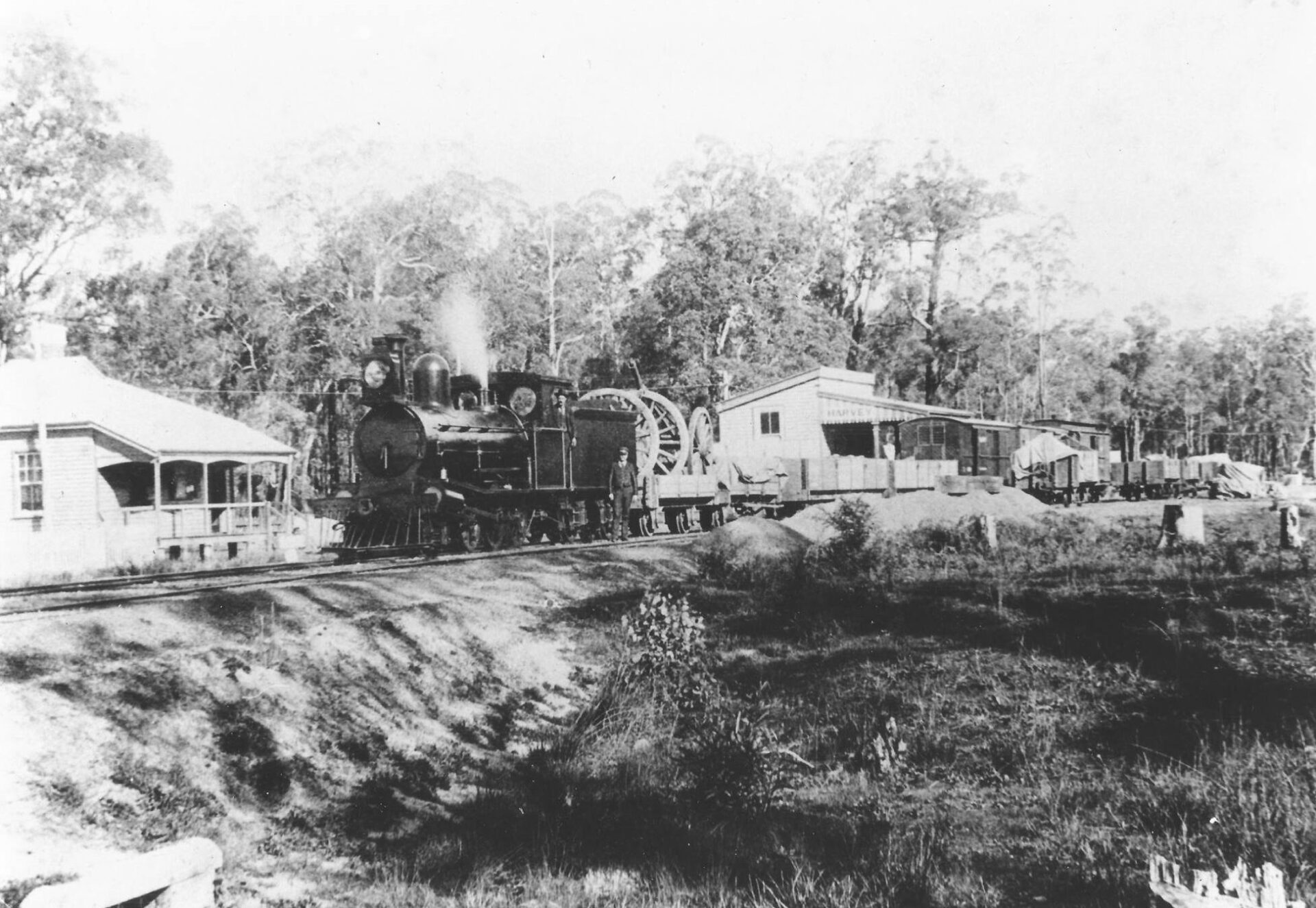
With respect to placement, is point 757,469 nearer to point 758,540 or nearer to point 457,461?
point 758,540

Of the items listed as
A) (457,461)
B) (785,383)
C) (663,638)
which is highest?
(785,383)

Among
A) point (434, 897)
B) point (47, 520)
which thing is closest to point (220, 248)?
point (47, 520)

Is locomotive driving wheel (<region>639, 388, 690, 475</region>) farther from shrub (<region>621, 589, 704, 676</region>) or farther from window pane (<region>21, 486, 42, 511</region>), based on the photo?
window pane (<region>21, 486, 42, 511</region>)

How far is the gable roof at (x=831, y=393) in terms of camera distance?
113 ft

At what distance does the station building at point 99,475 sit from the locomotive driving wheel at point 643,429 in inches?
314

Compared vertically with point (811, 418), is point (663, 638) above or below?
below

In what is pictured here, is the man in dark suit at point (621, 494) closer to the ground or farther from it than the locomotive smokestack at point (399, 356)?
closer to the ground

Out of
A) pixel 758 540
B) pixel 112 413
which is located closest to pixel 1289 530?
pixel 758 540

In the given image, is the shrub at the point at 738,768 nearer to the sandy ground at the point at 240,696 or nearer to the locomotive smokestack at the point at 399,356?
the sandy ground at the point at 240,696

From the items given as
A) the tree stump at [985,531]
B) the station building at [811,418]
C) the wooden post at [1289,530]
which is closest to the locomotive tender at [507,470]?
the tree stump at [985,531]

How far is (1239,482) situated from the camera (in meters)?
41.7

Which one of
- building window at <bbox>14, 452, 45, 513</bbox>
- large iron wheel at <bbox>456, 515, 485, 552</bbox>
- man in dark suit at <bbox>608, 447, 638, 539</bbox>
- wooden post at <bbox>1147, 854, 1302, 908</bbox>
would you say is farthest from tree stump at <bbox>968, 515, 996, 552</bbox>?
building window at <bbox>14, 452, 45, 513</bbox>

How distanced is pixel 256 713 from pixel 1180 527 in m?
12.0

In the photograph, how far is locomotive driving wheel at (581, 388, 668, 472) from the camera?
20734mm
